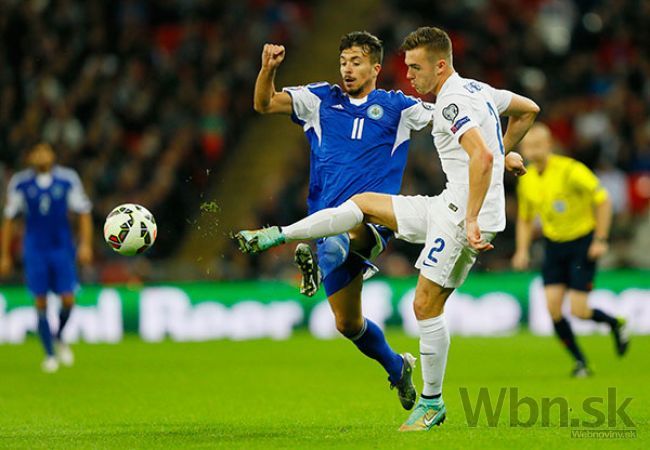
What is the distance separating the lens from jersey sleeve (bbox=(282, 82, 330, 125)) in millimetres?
8555

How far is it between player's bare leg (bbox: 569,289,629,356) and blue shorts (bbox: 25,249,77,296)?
18.4 feet

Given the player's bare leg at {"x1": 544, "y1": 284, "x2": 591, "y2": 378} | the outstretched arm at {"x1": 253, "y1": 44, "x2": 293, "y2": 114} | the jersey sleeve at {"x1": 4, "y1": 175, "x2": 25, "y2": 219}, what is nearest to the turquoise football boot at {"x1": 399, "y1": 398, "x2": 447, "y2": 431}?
the outstretched arm at {"x1": 253, "y1": 44, "x2": 293, "y2": 114}

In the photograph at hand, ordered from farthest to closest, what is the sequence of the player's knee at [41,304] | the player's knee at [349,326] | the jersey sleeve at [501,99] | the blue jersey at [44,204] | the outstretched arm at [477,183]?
the blue jersey at [44,204], the player's knee at [41,304], the player's knee at [349,326], the jersey sleeve at [501,99], the outstretched arm at [477,183]

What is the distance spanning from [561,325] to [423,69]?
5359 mm

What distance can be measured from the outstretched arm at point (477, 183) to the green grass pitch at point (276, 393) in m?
1.17

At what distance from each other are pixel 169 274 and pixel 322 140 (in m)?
9.74

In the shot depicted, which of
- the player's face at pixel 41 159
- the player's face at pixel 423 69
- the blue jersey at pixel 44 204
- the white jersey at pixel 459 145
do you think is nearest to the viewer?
the white jersey at pixel 459 145

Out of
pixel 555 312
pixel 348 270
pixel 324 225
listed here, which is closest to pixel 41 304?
pixel 555 312

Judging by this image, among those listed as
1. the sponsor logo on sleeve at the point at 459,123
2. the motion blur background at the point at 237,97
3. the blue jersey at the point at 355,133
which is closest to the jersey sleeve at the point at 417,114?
the blue jersey at the point at 355,133

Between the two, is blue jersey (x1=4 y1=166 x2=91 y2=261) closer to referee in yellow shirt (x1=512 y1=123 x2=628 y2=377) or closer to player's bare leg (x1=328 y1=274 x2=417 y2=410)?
referee in yellow shirt (x1=512 y1=123 x2=628 y2=377)

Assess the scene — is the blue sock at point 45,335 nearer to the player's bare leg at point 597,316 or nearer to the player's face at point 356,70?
the player's bare leg at point 597,316

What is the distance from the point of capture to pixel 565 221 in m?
12.4

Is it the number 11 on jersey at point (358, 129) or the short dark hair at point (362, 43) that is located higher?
the short dark hair at point (362, 43)

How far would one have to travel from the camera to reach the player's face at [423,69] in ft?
24.4
